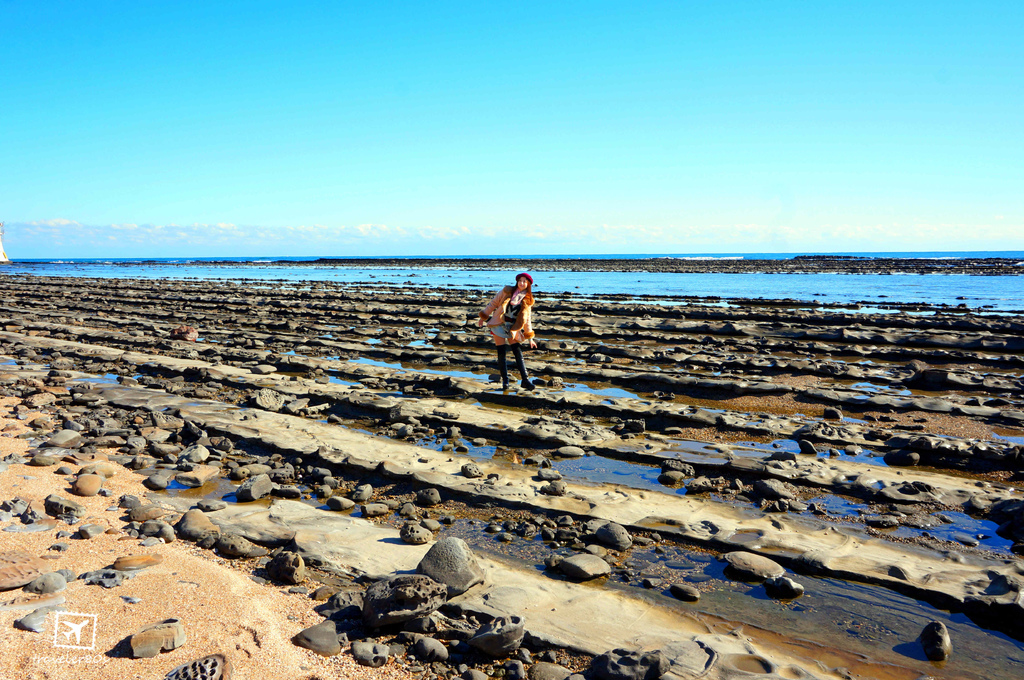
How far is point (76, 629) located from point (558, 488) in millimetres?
4124

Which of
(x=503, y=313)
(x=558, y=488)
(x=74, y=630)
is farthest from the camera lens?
(x=503, y=313)

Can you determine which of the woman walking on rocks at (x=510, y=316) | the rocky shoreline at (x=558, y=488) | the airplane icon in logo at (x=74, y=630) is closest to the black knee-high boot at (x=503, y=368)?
the woman walking on rocks at (x=510, y=316)

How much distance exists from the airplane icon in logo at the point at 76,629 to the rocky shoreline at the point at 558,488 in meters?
0.53

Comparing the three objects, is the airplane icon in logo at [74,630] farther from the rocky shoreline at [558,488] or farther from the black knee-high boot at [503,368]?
the black knee-high boot at [503,368]

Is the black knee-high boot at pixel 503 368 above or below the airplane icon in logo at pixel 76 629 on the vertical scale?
above

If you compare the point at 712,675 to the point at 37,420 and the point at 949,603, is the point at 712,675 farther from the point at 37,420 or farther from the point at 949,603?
the point at 37,420

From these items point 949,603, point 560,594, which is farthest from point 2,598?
point 949,603

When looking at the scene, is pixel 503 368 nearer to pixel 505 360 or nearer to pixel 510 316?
pixel 505 360

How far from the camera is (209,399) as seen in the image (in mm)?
10617

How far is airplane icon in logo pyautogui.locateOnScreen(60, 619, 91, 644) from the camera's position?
3716 millimetres

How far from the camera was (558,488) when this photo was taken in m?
6.37

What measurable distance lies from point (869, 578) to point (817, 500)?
5.21ft

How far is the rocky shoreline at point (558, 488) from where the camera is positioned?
4.02m

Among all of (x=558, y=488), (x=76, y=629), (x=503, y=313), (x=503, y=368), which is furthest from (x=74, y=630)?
(x=503, y=313)
